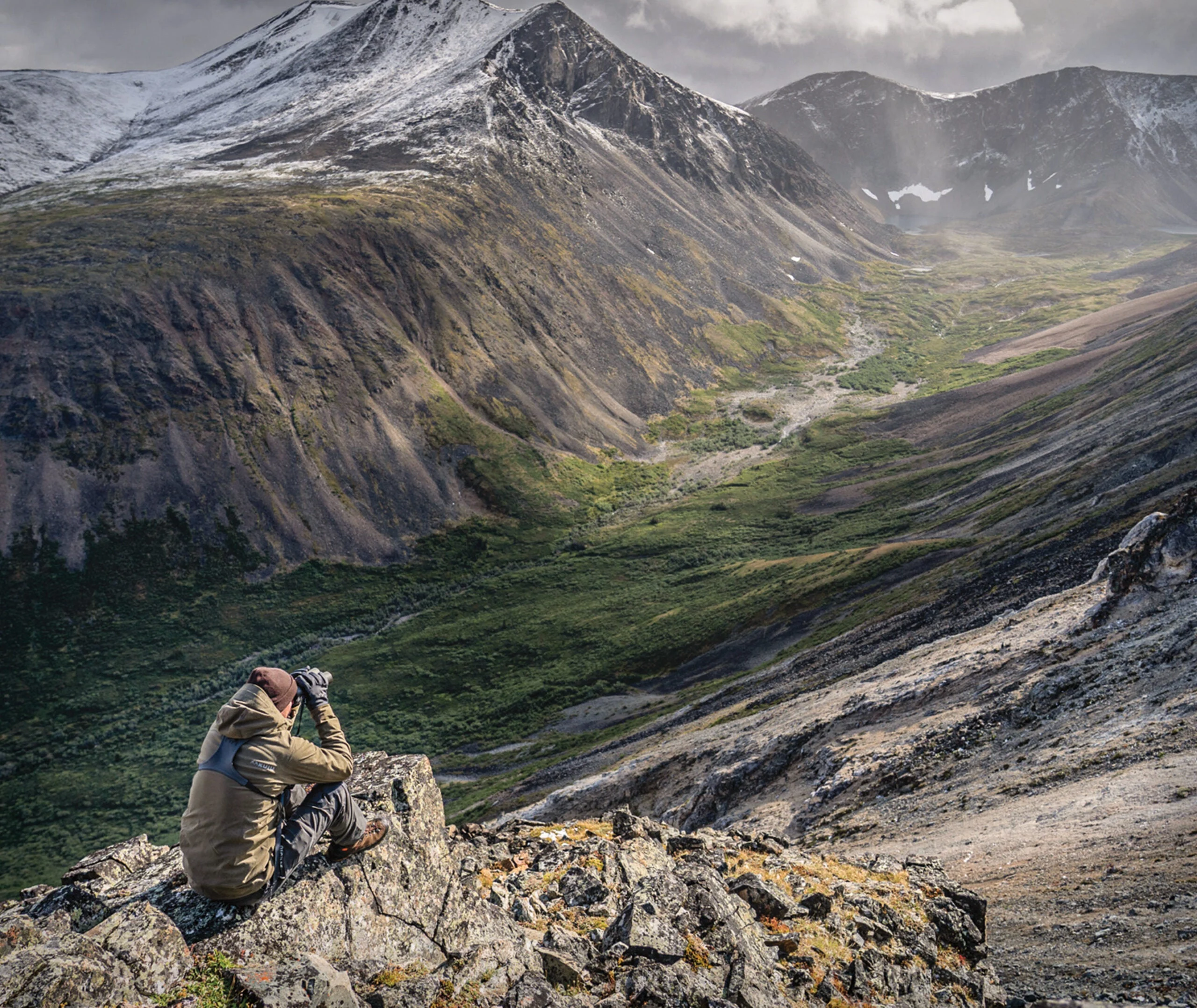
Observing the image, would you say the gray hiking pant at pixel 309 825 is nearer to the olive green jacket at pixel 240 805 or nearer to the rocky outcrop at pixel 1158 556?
the olive green jacket at pixel 240 805

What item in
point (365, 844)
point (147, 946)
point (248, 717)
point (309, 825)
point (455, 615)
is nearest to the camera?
point (147, 946)

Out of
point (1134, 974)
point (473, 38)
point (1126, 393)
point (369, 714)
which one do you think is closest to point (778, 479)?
point (1126, 393)

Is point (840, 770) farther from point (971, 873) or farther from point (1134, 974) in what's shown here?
point (1134, 974)

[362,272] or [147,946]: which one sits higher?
[362,272]

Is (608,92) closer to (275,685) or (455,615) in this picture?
(455,615)

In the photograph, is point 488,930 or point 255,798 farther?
point 488,930

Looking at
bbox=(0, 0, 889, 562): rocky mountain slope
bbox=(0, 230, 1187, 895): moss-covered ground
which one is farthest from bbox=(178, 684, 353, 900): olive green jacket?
bbox=(0, 0, 889, 562): rocky mountain slope

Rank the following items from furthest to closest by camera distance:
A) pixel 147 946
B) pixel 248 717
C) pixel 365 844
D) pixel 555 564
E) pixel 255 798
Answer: pixel 555 564 < pixel 365 844 < pixel 255 798 < pixel 248 717 < pixel 147 946

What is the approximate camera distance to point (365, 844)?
29.8 feet

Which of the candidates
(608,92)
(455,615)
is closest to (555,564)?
(455,615)

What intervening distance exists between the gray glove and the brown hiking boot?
5.66 ft

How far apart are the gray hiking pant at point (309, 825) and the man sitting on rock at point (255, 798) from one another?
0.01 metres

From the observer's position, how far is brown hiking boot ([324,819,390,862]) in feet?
29.1

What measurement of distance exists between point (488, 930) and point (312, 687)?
375cm
